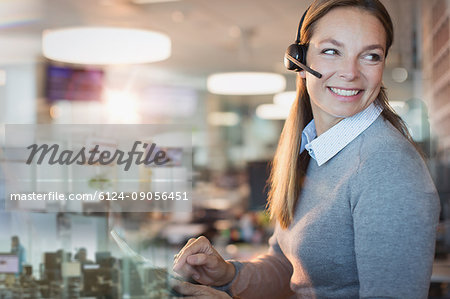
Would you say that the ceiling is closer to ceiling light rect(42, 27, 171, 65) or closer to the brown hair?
ceiling light rect(42, 27, 171, 65)

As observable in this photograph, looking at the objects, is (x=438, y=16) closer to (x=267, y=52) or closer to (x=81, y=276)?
(x=81, y=276)

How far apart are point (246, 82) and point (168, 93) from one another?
189 inches

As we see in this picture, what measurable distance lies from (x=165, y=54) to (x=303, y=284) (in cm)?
230

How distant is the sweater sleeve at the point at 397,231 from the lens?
856mm

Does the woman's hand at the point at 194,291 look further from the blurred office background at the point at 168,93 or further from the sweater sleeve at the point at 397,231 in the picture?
the sweater sleeve at the point at 397,231

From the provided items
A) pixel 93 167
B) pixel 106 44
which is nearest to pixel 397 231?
pixel 93 167

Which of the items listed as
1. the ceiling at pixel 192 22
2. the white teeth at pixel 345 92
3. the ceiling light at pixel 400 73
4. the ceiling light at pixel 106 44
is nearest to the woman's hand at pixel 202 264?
the white teeth at pixel 345 92

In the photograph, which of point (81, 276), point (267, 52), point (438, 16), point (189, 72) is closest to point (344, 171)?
point (81, 276)

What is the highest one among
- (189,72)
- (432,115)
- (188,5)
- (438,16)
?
(189,72)

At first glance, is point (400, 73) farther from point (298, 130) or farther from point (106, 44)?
point (298, 130)

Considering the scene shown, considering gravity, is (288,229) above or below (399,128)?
below

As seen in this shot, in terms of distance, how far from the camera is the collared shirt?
3.31 feet

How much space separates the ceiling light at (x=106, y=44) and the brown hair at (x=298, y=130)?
173cm

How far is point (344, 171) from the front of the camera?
0.98 meters
